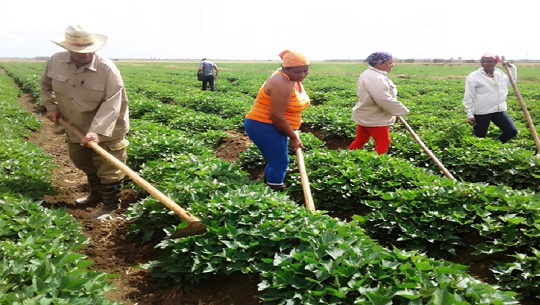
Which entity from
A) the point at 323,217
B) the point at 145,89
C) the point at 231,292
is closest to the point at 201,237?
the point at 231,292

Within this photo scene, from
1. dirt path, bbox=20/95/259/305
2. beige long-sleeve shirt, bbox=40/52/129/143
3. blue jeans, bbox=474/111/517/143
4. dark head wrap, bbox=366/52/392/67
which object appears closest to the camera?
dirt path, bbox=20/95/259/305

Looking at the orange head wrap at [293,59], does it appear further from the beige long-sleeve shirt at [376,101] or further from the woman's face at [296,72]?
the beige long-sleeve shirt at [376,101]

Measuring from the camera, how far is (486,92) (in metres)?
7.20

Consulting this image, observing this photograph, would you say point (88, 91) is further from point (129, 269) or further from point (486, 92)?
point (486, 92)

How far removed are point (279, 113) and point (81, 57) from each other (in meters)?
2.23

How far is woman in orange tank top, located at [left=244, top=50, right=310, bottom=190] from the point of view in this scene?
14.8 feet

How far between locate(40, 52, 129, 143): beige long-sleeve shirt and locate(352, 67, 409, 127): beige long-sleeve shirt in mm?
3260

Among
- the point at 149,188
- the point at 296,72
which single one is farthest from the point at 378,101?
the point at 149,188

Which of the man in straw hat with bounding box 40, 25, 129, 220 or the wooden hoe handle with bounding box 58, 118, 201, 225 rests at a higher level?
the man in straw hat with bounding box 40, 25, 129, 220

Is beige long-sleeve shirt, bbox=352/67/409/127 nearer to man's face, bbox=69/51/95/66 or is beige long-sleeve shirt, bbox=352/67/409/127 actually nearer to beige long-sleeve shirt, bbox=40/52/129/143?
beige long-sleeve shirt, bbox=40/52/129/143

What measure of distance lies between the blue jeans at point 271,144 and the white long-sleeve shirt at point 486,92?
395 centimetres

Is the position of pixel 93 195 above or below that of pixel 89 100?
below

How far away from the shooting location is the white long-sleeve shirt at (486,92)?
7180mm

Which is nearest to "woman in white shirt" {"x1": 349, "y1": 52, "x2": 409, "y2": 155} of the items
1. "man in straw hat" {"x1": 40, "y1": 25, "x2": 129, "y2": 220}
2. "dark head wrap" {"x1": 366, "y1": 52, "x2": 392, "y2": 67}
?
"dark head wrap" {"x1": 366, "y1": 52, "x2": 392, "y2": 67}
